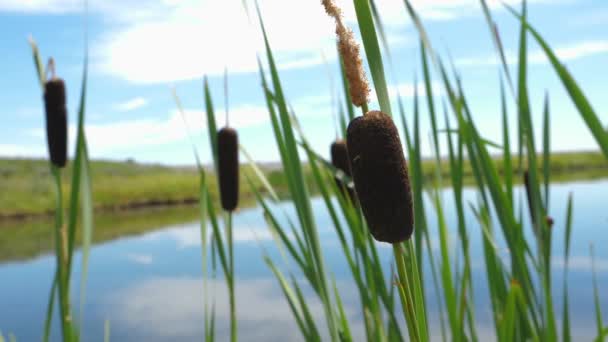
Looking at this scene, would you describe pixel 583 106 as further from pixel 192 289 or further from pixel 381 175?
pixel 192 289

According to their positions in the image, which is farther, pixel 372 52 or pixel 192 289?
pixel 192 289

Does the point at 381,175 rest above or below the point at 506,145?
above

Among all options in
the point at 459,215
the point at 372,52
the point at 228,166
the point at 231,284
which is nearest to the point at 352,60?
the point at 372,52

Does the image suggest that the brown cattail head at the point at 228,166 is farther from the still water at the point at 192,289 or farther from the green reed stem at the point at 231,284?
the still water at the point at 192,289

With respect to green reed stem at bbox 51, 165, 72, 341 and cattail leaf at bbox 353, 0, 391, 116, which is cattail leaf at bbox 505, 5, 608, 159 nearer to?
cattail leaf at bbox 353, 0, 391, 116

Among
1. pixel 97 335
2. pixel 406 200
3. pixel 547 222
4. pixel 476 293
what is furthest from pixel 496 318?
pixel 97 335

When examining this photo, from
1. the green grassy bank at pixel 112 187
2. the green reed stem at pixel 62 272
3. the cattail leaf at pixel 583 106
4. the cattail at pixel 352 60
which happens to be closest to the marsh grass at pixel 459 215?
the cattail leaf at pixel 583 106

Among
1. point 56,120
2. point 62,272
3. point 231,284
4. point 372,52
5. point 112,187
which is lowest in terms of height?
point 112,187

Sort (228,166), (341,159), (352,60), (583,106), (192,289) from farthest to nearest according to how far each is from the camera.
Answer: (192,289)
(228,166)
(341,159)
(583,106)
(352,60)
